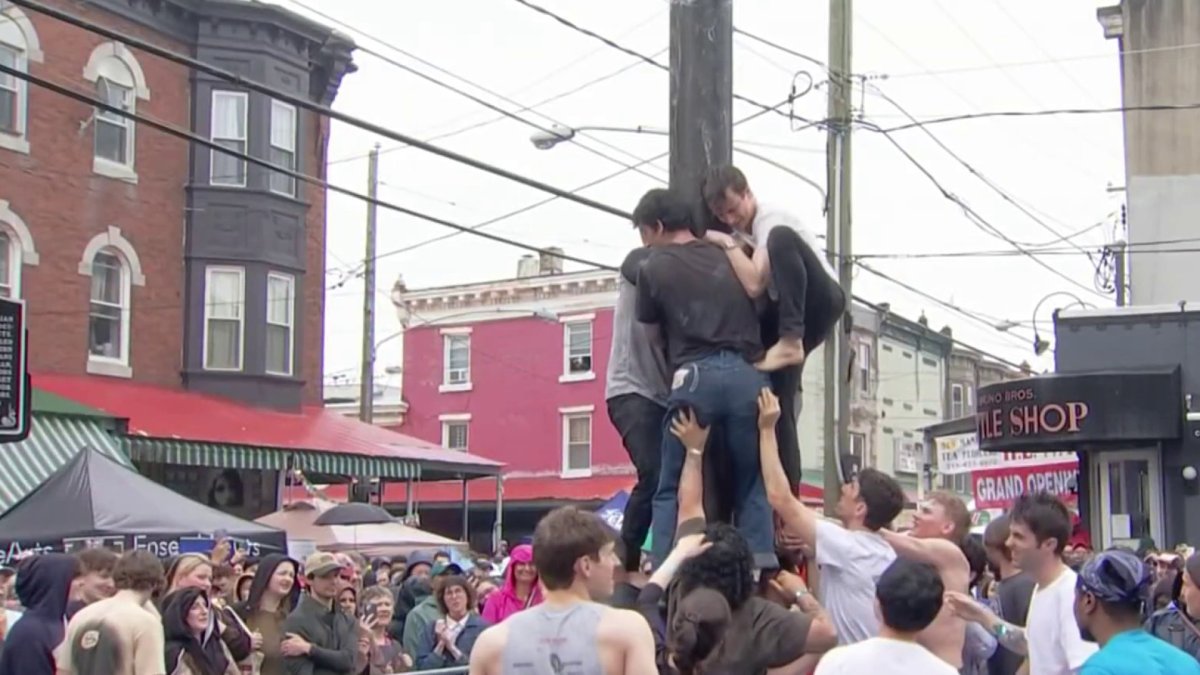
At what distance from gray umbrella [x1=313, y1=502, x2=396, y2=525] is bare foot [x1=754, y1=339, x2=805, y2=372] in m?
15.0

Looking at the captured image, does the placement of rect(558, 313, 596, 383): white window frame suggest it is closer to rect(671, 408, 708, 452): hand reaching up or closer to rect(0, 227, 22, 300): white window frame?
rect(0, 227, 22, 300): white window frame

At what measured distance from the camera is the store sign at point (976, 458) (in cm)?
2783

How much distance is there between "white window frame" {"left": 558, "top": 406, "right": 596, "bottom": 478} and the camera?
154 feet

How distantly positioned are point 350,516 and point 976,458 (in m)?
12.7

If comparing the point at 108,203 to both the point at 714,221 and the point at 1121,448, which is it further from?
the point at 714,221

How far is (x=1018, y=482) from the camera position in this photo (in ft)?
91.7

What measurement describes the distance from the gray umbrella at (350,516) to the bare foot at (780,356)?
15.0m

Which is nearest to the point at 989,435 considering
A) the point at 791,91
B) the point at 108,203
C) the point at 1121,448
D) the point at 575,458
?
the point at 1121,448

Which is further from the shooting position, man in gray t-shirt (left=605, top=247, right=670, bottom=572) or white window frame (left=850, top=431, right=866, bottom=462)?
white window frame (left=850, top=431, right=866, bottom=462)

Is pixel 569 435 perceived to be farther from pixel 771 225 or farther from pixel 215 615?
pixel 771 225

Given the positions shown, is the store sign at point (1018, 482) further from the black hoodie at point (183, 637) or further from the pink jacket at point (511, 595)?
the black hoodie at point (183, 637)

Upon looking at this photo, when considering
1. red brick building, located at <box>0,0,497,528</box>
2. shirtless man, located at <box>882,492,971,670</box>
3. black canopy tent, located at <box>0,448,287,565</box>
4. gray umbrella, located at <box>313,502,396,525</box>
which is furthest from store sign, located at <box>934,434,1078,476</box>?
shirtless man, located at <box>882,492,971,670</box>

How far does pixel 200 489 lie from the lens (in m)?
28.6

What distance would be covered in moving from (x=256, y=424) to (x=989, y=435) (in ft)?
40.5
